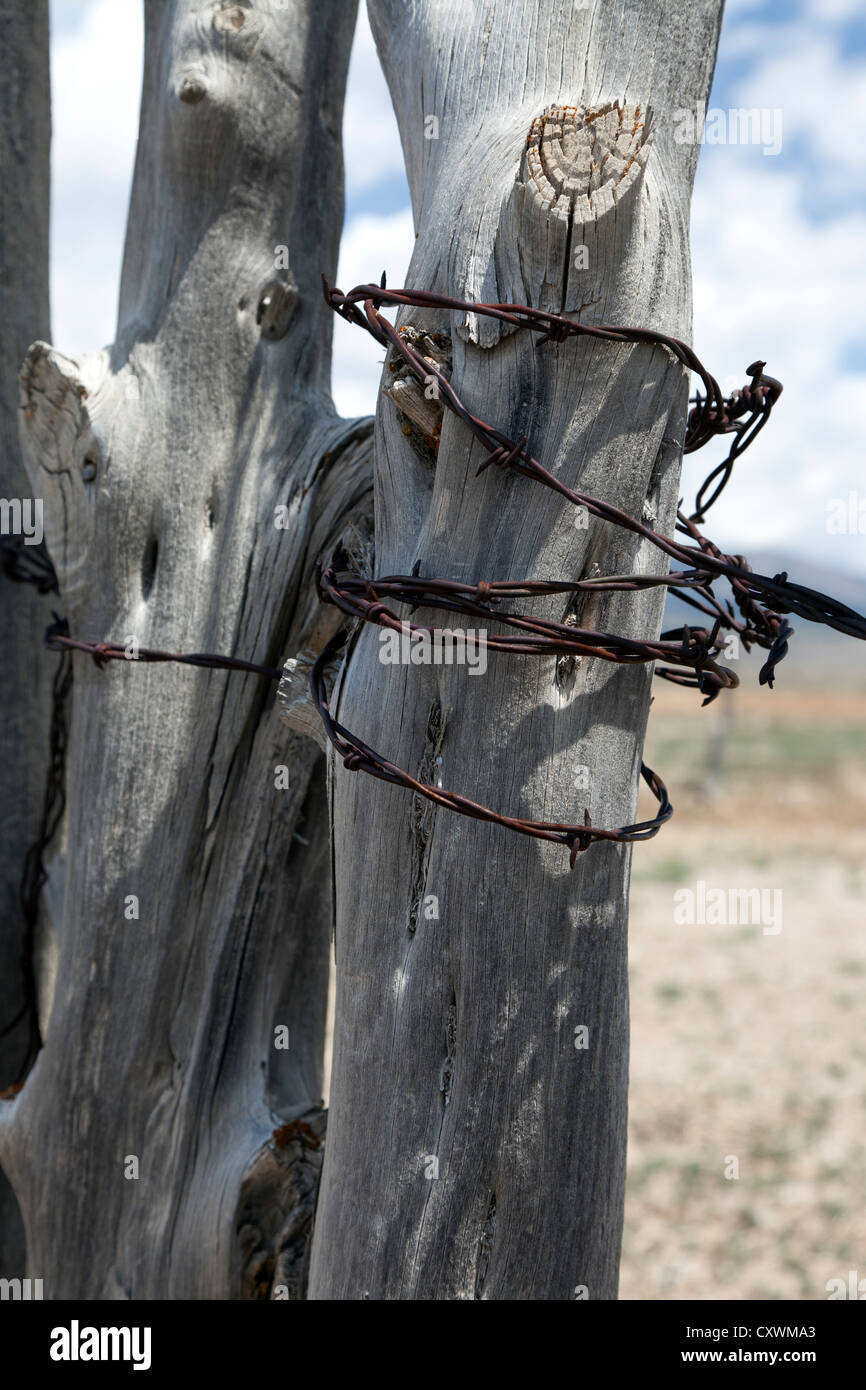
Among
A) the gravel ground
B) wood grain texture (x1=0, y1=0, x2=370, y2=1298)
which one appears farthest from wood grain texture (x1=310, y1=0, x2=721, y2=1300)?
the gravel ground

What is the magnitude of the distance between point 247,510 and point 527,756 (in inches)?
33.9

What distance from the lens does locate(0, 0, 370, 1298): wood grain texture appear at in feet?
6.65

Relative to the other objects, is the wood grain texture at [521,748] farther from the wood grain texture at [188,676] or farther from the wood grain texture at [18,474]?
the wood grain texture at [18,474]

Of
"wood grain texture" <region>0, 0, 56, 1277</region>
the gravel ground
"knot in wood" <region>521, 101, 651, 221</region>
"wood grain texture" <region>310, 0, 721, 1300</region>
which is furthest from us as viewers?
the gravel ground

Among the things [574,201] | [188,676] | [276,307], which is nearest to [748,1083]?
[188,676]

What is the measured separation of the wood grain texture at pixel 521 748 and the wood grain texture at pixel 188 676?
0.52 meters

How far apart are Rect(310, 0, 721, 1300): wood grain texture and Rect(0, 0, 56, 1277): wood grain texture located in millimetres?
1246

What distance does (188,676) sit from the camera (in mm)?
2049

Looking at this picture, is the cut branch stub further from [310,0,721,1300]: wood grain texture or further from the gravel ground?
the gravel ground

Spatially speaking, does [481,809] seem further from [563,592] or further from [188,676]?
[188,676]

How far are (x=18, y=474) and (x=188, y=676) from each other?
79 cm
